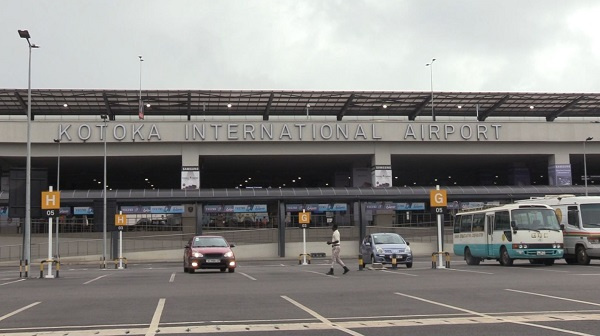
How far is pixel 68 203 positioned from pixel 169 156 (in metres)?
9.73

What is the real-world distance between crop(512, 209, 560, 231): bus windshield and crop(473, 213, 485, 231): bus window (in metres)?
2.57

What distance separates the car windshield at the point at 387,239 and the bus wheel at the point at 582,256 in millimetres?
7492

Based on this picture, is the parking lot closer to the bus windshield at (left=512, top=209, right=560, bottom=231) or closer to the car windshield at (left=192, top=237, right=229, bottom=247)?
the bus windshield at (left=512, top=209, right=560, bottom=231)

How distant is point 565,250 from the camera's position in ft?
96.8

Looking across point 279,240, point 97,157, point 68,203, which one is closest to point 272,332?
point 279,240

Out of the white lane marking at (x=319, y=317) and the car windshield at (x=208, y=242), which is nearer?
the white lane marking at (x=319, y=317)

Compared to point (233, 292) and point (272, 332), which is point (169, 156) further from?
point (272, 332)

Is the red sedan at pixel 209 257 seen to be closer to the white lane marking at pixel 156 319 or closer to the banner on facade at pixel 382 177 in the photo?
the white lane marking at pixel 156 319

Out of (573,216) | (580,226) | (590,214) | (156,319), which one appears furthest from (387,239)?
(156,319)

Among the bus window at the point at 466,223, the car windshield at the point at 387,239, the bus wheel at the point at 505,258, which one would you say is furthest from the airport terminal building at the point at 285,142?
the bus wheel at the point at 505,258

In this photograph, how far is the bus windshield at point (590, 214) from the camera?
28312 mm

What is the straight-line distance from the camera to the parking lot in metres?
10.4

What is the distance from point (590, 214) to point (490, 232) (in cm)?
415

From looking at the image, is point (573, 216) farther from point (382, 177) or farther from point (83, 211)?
point (83, 211)
